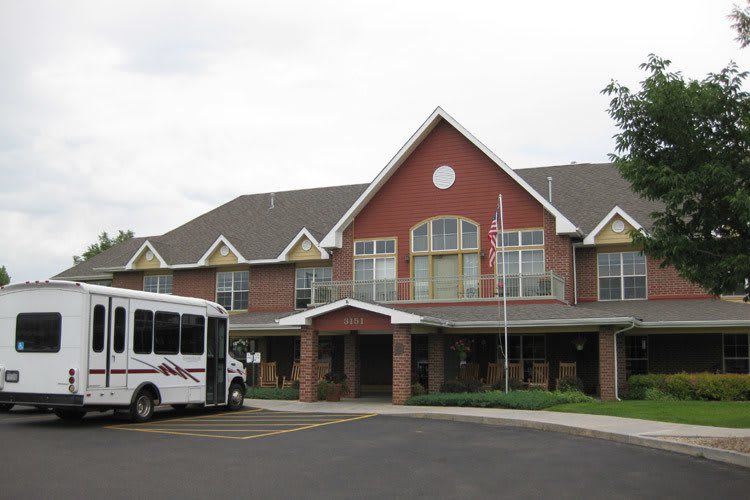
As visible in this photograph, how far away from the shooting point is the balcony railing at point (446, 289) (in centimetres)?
2672

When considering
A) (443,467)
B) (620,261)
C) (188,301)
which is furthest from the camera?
(620,261)

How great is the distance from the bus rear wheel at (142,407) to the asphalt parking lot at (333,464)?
315 millimetres

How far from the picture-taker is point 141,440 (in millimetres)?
14844

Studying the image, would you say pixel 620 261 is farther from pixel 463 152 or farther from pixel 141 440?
pixel 141 440

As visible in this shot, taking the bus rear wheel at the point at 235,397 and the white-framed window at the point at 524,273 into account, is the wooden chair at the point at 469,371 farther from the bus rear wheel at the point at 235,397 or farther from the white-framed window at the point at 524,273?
the bus rear wheel at the point at 235,397

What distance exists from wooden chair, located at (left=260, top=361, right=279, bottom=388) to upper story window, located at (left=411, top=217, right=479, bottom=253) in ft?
23.4

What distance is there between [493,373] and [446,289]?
3358 mm

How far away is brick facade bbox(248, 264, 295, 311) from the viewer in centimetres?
3231

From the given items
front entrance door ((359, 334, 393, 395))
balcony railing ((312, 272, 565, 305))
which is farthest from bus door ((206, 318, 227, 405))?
front entrance door ((359, 334, 393, 395))

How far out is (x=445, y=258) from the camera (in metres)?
28.8

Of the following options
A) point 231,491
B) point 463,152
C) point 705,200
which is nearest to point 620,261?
point 463,152

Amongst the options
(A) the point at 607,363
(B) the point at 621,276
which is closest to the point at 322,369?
(A) the point at 607,363

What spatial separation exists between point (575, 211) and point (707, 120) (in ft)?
53.5

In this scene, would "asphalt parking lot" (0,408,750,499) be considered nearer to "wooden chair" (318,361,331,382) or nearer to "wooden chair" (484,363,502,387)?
"wooden chair" (484,363,502,387)
